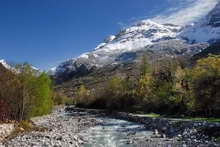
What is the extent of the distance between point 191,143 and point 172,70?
45728 mm

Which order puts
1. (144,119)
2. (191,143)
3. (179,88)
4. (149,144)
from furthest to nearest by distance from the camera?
(179,88) < (144,119) < (149,144) < (191,143)

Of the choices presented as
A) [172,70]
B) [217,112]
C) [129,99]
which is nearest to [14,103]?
[217,112]

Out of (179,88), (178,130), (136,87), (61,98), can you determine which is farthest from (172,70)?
(61,98)

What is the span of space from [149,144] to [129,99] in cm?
5985

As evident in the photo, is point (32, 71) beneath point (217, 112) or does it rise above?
above

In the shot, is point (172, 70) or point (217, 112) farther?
point (172, 70)

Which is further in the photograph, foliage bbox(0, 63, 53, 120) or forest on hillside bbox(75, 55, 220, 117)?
foliage bbox(0, 63, 53, 120)

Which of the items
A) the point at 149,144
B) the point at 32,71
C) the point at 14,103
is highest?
the point at 32,71

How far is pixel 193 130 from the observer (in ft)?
111

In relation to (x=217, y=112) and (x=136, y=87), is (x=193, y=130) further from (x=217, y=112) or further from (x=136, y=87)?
(x=136, y=87)

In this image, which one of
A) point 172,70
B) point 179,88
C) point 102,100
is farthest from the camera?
point 102,100

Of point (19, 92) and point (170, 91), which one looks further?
point (170, 91)

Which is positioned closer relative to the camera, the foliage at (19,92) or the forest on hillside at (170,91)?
the forest on hillside at (170,91)

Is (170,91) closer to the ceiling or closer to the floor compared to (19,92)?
closer to the ceiling
